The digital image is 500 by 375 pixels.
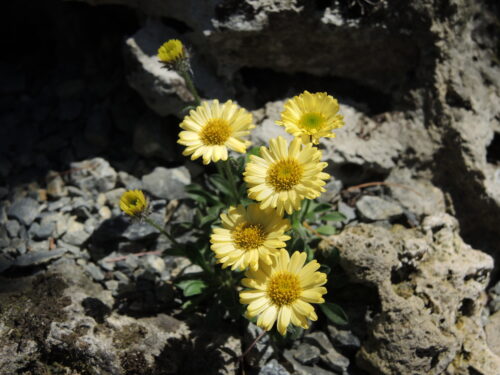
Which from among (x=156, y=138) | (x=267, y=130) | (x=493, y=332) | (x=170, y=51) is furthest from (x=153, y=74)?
(x=493, y=332)

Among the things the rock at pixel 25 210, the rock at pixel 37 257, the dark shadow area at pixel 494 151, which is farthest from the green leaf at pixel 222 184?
the dark shadow area at pixel 494 151

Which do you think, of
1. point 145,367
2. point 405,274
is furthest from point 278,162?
point 145,367

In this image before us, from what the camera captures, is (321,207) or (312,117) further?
(321,207)

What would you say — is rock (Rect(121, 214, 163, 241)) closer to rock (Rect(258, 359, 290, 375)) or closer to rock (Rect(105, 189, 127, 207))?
rock (Rect(105, 189, 127, 207))

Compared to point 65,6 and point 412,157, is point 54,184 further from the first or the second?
point 412,157

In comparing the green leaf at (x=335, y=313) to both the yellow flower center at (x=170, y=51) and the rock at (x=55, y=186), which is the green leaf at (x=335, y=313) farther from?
the rock at (x=55, y=186)

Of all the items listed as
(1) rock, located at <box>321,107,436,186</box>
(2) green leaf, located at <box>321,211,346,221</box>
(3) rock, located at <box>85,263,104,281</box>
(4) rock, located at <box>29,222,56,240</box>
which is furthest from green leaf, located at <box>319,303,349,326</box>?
(4) rock, located at <box>29,222,56,240</box>

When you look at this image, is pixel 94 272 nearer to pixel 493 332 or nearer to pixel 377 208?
pixel 377 208
